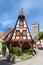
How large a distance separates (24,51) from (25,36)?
2879 mm

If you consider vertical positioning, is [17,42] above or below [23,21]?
below

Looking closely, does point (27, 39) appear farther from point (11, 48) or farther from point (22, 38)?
point (11, 48)

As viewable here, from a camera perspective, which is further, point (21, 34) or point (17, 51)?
point (21, 34)

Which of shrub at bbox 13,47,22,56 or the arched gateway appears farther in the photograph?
the arched gateway

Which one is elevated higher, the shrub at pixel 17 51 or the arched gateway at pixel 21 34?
the arched gateway at pixel 21 34

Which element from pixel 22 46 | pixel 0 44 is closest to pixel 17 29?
pixel 22 46

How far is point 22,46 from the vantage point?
37.4 metres

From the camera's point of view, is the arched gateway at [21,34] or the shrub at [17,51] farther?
the arched gateway at [21,34]

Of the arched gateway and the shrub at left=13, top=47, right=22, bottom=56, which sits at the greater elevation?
the arched gateway

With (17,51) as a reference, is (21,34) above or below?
above

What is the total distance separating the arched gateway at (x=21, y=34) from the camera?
36844 millimetres

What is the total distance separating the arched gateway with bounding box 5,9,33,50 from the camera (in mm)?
36844

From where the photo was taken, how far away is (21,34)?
37094 millimetres

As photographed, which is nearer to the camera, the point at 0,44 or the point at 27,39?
the point at 27,39
